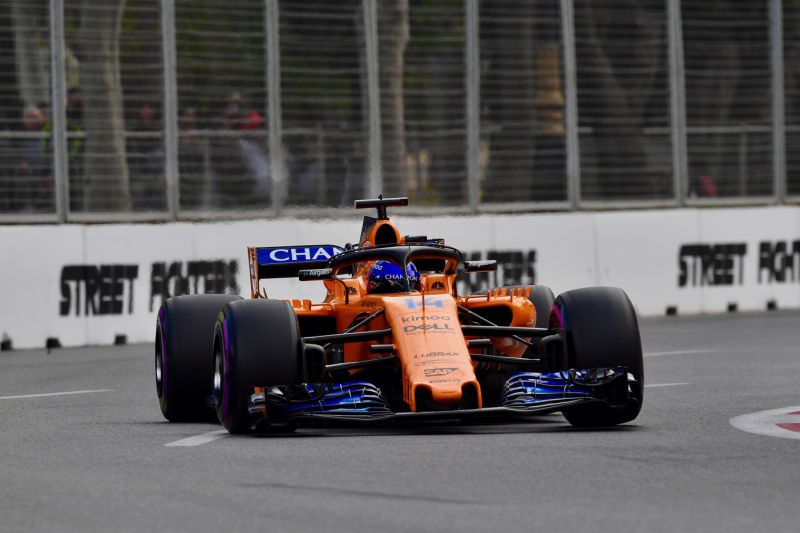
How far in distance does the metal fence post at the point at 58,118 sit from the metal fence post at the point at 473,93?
16.3 ft

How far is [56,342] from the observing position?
17234 millimetres

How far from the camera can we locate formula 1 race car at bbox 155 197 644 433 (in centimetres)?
884

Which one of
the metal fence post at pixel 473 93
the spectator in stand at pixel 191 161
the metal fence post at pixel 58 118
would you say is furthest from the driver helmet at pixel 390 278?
the metal fence post at pixel 473 93

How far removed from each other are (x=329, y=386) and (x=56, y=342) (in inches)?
350

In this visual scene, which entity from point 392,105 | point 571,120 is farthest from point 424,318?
point 571,120

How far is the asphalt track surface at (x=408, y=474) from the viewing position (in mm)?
6070

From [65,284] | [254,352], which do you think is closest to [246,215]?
[65,284]

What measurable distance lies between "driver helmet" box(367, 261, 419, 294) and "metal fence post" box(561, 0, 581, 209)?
36.5ft

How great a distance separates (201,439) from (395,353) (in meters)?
1.13

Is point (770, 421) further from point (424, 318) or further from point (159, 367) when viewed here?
point (159, 367)

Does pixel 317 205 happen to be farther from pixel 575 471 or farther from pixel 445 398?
pixel 575 471

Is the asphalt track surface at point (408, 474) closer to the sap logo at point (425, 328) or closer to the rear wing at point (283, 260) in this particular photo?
the sap logo at point (425, 328)

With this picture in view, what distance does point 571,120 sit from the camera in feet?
69.2

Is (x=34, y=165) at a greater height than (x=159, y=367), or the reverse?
(x=34, y=165)
